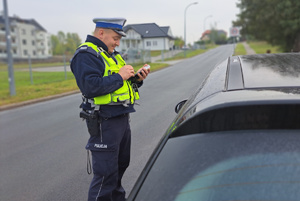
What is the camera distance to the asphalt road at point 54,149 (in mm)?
3373

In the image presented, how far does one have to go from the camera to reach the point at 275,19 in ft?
85.8

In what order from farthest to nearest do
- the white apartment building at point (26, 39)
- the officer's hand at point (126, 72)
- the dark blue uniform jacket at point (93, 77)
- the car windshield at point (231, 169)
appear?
the white apartment building at point (26, 39) → the officer's hand at point (126, 72) → the dark blue uniform jacket at point (93, 77) → the car windshield at point (231, 169)

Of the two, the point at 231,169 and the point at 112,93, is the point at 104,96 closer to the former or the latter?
the point at 112,93

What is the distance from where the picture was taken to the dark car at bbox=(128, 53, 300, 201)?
100cm

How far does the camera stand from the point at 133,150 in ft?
14.4

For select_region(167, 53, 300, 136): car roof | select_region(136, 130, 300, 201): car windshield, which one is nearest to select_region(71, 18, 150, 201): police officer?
select_region(167, 53, 300, 136): car roof

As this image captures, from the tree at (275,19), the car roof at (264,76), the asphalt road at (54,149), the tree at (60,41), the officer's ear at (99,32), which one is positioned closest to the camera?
the car roof at (264,76)

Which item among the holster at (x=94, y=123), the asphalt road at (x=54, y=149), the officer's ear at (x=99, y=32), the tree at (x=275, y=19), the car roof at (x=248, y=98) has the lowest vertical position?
the asphalt road at (x=54, y=149)

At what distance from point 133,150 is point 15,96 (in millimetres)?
7875

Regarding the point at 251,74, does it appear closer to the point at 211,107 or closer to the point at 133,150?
the point at 211,107

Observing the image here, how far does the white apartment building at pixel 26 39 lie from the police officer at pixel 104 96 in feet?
226

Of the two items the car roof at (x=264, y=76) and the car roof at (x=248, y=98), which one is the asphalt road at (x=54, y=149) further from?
the car roof at (x=248, y=98)

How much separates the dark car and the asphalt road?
5.24 ft

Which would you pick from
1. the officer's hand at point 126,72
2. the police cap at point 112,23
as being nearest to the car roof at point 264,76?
the officer's hand at point 126,72
